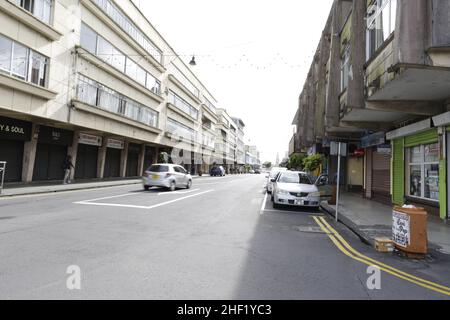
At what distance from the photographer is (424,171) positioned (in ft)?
39.1

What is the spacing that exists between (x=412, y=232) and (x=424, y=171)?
7135 mm

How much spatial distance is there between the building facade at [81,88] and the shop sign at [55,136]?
68mm

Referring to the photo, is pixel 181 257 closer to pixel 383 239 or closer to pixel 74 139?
pixel 383 239

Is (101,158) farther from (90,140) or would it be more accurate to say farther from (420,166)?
(420,166)

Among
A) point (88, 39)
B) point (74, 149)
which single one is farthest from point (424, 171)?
point (88, 39)

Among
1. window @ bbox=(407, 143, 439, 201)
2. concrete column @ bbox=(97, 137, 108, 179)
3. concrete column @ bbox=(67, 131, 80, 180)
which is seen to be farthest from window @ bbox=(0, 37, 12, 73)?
window @ bbox=(407, 143, 439, 201)

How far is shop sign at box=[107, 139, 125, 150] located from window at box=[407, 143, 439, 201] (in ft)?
77.6

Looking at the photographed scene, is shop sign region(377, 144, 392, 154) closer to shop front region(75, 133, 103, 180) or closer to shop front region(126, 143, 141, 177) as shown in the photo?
shop front region(75, 133, 103, 180)

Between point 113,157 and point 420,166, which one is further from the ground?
point 113,157

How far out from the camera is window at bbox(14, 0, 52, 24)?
16648 millimetres

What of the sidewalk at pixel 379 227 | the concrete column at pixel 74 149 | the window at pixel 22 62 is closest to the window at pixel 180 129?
the concrete column at pixel 74 149

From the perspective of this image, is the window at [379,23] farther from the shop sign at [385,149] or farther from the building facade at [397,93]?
the shop sign at [385,149]

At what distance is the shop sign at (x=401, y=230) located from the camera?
610 cm

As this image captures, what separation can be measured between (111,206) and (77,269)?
6685 mm
